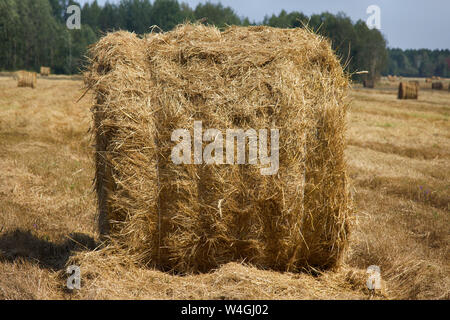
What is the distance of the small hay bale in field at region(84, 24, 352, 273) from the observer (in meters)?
4.33

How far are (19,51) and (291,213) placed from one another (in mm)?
63773

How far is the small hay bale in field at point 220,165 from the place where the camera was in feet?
14.2

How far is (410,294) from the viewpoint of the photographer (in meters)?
4.29

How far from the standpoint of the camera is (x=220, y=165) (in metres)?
4.32

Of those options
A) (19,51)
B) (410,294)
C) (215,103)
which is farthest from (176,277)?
→ (19,51)

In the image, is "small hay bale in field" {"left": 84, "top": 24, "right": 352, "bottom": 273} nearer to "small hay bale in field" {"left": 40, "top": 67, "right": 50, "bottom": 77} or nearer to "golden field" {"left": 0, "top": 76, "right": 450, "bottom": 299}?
"golden field" {"left": 0, "top": 76, "right": 450, "bottom": 299}

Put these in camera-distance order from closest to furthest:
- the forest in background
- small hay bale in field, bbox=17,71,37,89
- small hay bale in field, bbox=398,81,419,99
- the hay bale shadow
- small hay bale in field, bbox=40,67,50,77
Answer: the hay bale shadow → small hay bale in field, bbox=17,71,37,89 → small hay bale in field, bbox=398,81,419,99 → small hay bale in field, bbox=40,67,50,77 → the forest in background

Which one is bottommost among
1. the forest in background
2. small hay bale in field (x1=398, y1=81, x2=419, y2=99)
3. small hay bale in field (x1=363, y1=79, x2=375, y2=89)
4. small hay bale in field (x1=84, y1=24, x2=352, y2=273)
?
small hay bale in field (x1=84, y1=24, x2=352, y2=273)

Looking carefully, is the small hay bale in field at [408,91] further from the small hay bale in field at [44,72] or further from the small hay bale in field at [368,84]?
the small hay bale in field at [44,72]

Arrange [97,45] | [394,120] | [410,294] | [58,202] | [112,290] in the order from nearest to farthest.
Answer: [112,290], [410,294], [97,45], [58,202], [394,120]

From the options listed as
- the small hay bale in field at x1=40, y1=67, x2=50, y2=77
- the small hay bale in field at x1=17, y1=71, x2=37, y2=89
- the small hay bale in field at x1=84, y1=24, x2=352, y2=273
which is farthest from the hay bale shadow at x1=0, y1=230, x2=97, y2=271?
the small hay bale in field at x1=40, y1=67, x2=50, y2=77

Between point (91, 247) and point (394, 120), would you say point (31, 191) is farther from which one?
point (394, 120)

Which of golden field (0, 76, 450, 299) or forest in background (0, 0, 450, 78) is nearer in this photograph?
golden field (0, 76, 450, 299)

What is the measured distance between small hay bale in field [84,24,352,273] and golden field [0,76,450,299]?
291 mm
